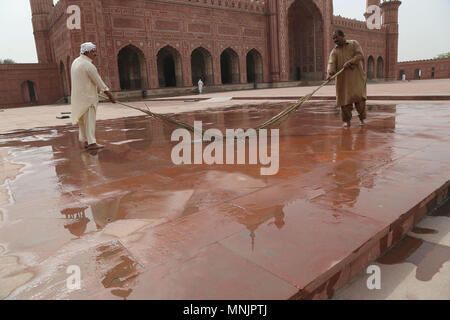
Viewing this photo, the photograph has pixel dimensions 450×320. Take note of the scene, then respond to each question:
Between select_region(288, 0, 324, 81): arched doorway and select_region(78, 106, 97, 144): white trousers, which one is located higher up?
select_region(288, 0, 324, 81): arched doorway

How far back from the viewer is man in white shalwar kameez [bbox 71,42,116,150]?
3705 millimetres

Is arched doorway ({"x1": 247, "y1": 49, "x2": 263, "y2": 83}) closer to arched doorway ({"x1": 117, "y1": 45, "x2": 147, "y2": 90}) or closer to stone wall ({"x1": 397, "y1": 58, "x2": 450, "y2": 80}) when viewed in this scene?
arched doorway ({"x1": 117, "y1": 45, "x2": 147, "y2": 90})

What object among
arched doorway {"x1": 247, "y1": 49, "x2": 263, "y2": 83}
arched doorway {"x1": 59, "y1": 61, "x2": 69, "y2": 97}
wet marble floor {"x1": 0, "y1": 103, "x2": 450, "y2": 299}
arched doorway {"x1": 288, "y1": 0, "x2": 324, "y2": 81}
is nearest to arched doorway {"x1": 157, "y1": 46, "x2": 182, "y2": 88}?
arched doorway {"x1": 247, "y1": 49, "x2": 263, "y2": 83}

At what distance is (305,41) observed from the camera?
2664cm

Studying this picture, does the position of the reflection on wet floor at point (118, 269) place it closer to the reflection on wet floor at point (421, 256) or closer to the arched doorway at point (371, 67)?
the reflection on wet floor at point (421, 256)

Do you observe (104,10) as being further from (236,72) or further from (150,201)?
(150,201)

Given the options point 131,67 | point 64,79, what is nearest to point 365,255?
point 131,67

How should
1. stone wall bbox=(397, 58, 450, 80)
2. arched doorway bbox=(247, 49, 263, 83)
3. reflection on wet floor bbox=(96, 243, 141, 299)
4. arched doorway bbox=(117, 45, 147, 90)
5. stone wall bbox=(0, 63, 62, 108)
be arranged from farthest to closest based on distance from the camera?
stone wall bbox=(397, 58, 450, 80), arched doorway bbox=(247, 49, 263, 83), arched doorway bbox=(117, 45, 147, 90), stone wall bbox=(0, 63, 62, 108), reflection on wet floor bbox=(96, 243, 141, 299)

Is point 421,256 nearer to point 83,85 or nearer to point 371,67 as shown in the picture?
point 83,85

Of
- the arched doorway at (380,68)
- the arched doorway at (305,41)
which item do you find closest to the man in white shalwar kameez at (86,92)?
the arched doorway at (305,41)

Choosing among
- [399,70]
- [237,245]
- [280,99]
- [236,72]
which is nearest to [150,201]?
[237,245]

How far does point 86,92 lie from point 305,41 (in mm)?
25776

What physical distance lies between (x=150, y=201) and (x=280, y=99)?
921 cm

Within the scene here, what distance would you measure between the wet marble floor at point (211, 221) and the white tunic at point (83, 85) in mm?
1051
